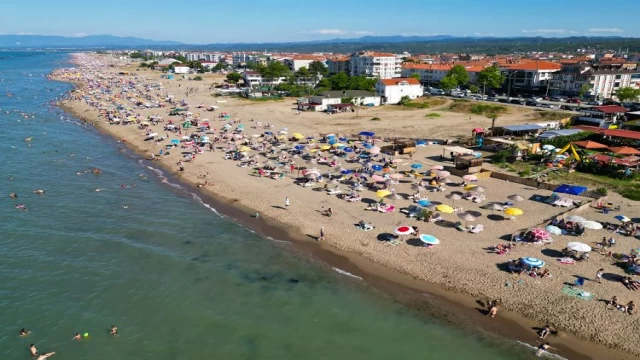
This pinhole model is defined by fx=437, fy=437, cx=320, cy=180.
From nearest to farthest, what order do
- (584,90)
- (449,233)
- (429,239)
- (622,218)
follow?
(429,239), (449,233), (622,218), (584,90)

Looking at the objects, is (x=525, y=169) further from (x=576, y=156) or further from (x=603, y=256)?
(x=603, y=256)

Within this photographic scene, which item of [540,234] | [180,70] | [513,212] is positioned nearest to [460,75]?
[513,212]

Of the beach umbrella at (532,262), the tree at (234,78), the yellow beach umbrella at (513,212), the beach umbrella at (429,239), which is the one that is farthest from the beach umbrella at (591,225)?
the tree at (234,78)

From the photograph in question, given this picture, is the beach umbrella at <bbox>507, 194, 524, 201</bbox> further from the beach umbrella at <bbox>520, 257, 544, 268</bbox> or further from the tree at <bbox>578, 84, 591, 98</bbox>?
the tree at <bbox>578, 84, 591, 98</bbox>

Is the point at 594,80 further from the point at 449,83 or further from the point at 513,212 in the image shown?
the point at 513,212

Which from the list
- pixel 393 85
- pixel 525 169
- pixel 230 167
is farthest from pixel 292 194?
pixel 393 85

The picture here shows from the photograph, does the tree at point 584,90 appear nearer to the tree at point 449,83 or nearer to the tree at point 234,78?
the tree at point 449,83

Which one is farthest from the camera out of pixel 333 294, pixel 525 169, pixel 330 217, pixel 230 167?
pixel 230 167

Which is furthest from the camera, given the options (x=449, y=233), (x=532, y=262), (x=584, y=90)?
(x=584, y=90)
